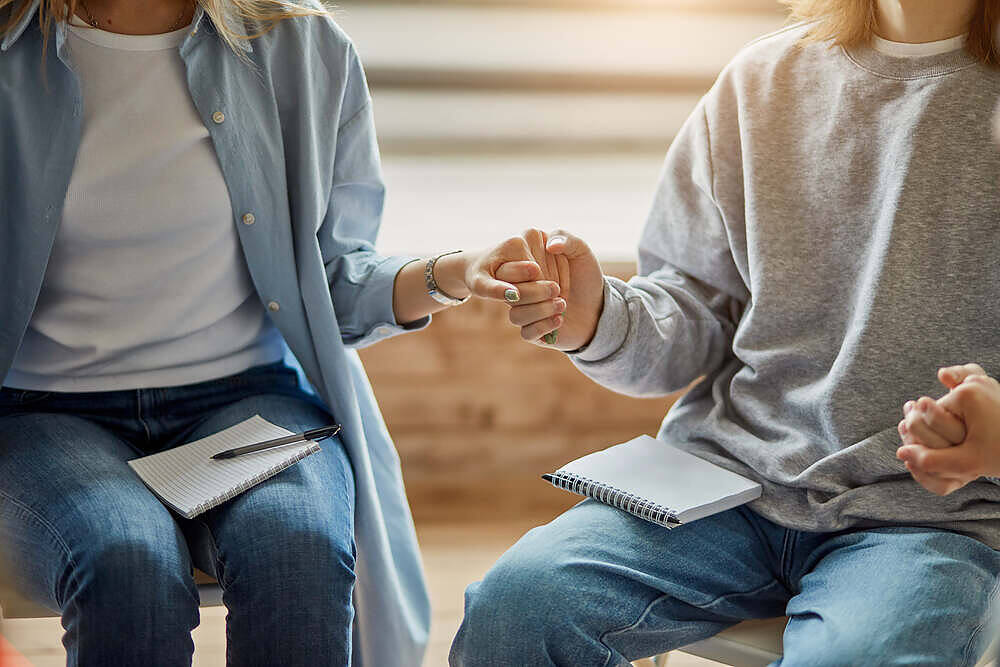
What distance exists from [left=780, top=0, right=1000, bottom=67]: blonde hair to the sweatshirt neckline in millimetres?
11

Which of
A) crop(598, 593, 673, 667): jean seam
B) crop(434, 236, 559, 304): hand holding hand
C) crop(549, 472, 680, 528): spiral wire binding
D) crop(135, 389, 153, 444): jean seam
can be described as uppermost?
crop(434, 236, 559, 304): hand holding hand

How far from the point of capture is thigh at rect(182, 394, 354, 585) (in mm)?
1138

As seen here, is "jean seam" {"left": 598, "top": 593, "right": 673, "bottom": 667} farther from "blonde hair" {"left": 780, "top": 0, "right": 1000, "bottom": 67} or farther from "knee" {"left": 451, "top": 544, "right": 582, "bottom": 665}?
"blonde hair" {"left": 780, "top": 0, "right": 1000, "bottom": 67}

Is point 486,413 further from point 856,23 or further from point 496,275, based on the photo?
point 856,23

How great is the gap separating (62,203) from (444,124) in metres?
0.94

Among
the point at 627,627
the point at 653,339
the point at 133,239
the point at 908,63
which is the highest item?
the point at 908,63

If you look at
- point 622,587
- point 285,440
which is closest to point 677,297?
point 622,587

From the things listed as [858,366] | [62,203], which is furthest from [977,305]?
[62,203]

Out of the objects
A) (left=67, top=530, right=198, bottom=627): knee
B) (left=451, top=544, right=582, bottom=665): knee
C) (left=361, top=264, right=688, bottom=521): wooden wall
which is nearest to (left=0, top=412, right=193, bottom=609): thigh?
(left=67, top=530, right=198, bottom=627): knee

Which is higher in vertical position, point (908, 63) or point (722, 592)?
point (908, 63)

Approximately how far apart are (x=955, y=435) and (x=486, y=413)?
1.24 m

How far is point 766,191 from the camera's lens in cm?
125

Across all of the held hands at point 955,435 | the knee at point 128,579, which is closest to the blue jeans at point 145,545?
the knee at point 128,579

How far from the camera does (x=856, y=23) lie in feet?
4.06
